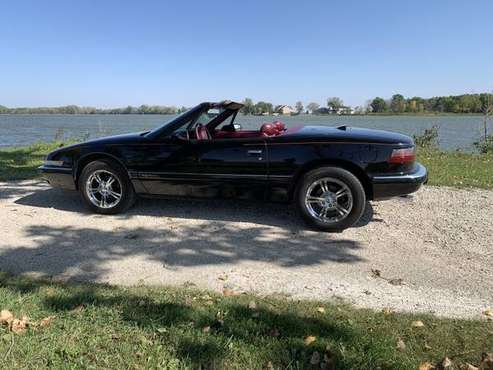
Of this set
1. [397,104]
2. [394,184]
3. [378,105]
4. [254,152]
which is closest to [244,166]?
[254,152]

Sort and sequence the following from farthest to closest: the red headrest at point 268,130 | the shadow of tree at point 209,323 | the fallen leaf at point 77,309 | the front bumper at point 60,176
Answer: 1. the front bumper at point 60,176
2. the red headrest at point 268,130
3. the fallen leaf at point 77,309
4. the shadow of tree at point 209,323

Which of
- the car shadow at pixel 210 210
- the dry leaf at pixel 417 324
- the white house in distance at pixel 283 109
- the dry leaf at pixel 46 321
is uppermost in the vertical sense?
the white house in distance at pixel 283 109

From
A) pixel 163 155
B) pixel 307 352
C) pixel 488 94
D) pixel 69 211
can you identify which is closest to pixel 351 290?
pixel 307 352

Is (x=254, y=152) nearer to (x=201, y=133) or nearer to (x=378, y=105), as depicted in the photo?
(x=201, y=133)

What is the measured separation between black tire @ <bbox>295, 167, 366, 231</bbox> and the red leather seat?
4.47 feet

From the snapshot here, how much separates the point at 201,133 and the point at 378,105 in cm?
3777

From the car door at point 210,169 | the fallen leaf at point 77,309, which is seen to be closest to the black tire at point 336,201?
the car door at point 210,169

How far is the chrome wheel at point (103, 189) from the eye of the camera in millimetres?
5418

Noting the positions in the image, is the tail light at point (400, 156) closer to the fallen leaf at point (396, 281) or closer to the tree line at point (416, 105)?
the fallen leaf at point (396, 281)

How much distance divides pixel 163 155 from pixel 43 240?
65.3 inches

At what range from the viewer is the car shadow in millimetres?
5156

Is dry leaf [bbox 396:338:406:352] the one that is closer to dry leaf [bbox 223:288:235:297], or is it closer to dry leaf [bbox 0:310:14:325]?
dry leaf [bbox 223:288:235:297]

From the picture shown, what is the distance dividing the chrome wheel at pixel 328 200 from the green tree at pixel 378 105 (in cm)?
3670

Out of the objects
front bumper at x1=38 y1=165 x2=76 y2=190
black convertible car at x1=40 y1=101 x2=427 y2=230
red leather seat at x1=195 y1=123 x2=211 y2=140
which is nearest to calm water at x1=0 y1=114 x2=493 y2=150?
red leather seat at x1=195 y1=123 x2=211 y2=140
